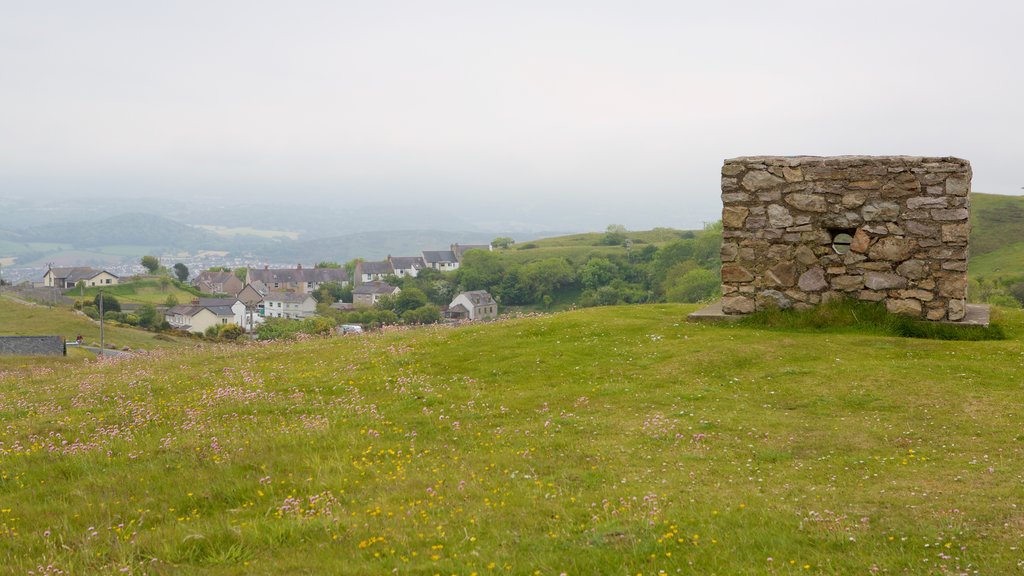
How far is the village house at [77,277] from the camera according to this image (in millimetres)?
185250

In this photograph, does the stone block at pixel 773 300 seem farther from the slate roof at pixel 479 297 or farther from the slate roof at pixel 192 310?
the slate roof at pixel 479 297

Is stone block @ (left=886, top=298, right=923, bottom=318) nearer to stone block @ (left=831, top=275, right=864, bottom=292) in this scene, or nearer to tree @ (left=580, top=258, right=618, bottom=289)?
stone block @ (left=831, top=275, right=864, bottom=292)

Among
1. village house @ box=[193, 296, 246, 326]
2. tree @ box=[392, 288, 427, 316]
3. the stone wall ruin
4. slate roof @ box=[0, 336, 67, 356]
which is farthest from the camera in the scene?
tree @ box=[392, 288, 427, 316]

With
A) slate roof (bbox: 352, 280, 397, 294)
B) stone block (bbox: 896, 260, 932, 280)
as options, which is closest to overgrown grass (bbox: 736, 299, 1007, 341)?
stone block (bbox: 896, 260, 932, 280)

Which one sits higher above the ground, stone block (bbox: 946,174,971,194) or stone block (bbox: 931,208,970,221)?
stone block (bbox: 946,174,971,194)

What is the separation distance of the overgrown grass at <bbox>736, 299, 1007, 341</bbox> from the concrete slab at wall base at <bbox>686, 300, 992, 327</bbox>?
172 mm

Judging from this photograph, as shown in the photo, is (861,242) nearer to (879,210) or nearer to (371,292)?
(879,210)

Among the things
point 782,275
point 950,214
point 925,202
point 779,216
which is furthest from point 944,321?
point 779,216

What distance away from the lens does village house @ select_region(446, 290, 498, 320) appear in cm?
17238

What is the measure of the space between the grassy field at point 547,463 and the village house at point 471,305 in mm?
153454

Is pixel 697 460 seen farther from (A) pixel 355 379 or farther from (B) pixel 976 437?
(A) pixel 355 379

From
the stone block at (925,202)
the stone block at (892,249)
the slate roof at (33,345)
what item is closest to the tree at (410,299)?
the slate roof at (33,345)

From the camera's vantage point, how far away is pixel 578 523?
7.83 metres

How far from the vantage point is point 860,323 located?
18938 mm
